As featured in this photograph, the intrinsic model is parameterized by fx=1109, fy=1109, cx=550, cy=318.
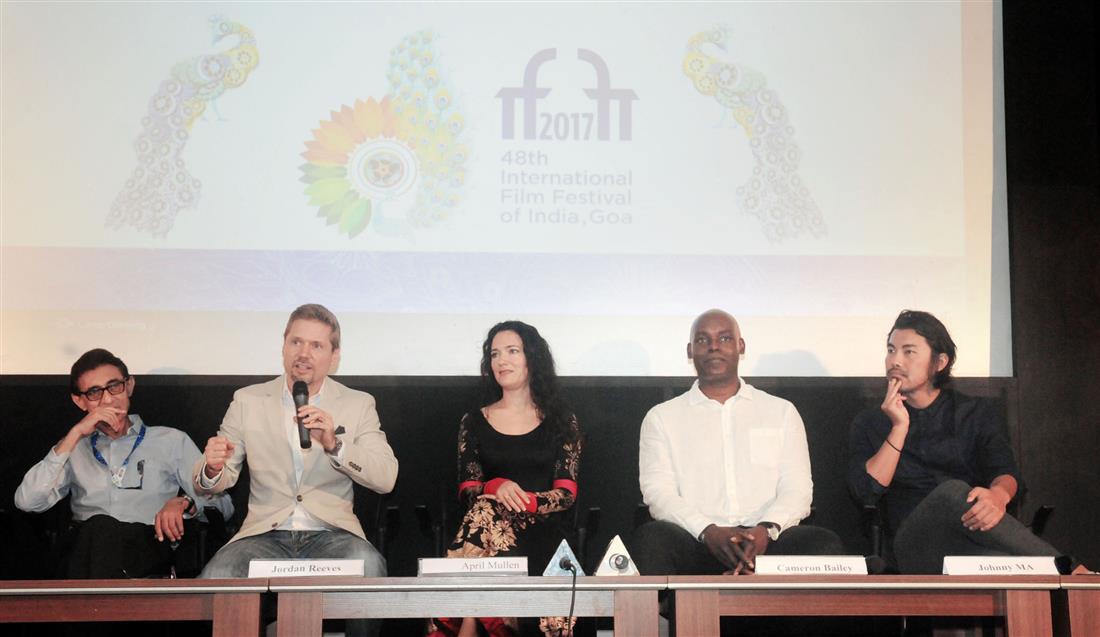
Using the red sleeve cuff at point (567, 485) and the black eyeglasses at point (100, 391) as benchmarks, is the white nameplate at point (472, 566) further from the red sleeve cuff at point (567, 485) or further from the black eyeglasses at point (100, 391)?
the black eyeglasses at point (100, 391)

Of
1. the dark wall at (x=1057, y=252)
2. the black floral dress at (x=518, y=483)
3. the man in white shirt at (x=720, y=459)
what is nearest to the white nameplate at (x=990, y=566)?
the man in white shirt at (x=720, y=459)

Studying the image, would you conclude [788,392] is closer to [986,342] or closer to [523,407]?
[986,342]

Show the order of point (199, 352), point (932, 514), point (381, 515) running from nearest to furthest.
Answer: point (932, 514), point (381, 515), point (199, 352)

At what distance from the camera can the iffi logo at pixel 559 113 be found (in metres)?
4.49

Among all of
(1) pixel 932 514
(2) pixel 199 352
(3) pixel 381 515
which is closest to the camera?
(1) pixel 932 514

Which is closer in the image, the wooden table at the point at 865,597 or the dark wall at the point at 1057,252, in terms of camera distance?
the wooden table at the point at 865,597

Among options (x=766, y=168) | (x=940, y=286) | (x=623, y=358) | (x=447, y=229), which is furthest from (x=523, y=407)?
(x=940, y=286)

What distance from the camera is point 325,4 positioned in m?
4.52

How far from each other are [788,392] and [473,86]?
1.77 m

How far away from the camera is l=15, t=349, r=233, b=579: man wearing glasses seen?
3602 millimetres

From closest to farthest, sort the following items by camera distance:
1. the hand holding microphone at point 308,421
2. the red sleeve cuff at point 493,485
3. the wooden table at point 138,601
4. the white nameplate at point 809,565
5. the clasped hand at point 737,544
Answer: the wooden table at point 138,601 < the white nameplate at point 809,565 < the hand holding microphone at point 308,421 < the clasped hand at point 737,544 < the red sleeve cuff at point 493,485

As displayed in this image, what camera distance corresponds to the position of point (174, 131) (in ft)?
14.6

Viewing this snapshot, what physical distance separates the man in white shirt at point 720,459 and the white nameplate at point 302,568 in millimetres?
1020

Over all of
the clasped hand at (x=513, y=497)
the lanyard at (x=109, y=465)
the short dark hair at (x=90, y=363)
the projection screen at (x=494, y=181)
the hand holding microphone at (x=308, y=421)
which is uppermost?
the projection screen at (x=494, y=181)
